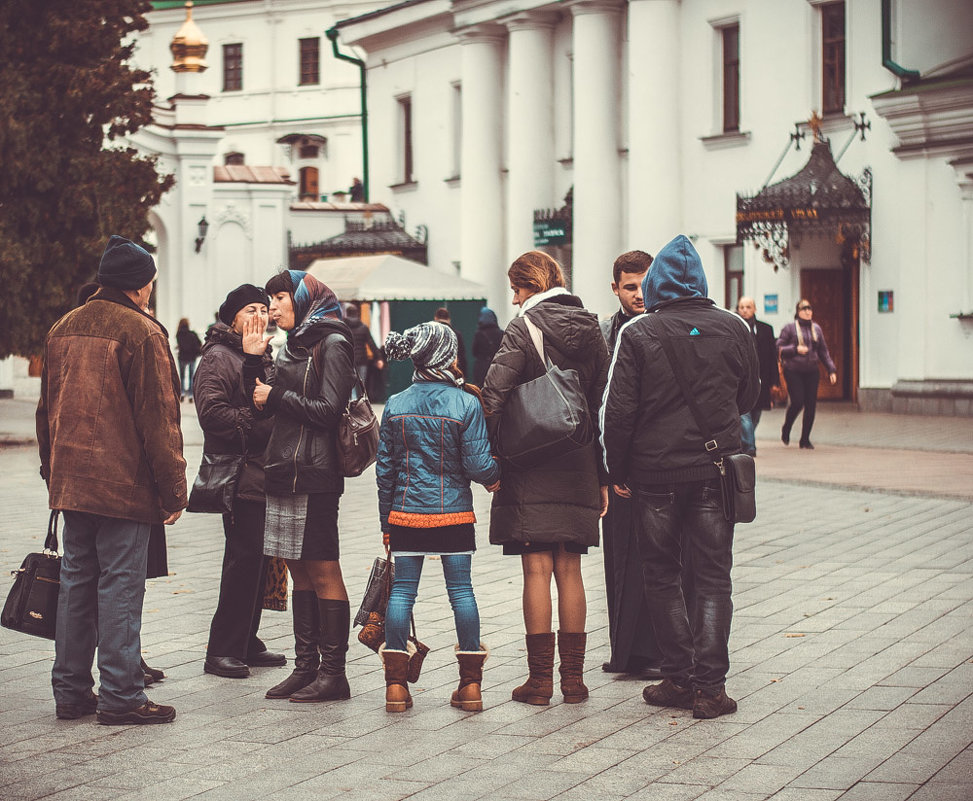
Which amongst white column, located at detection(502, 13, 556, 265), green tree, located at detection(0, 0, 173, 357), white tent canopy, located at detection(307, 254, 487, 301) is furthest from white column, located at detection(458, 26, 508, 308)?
green tree, located at detection(0, 0, 173, 357)

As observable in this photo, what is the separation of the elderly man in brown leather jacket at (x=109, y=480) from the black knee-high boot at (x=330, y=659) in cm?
63

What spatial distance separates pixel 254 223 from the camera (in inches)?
1539

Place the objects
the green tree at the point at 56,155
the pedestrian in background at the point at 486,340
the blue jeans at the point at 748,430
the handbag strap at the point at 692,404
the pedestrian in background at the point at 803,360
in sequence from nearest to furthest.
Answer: the handbag strap at the point at 692,404 → the blue jeans at the point at 748,430 → the pedestrian in background at the point at 803,360 → the green tree at the point at 56,155 → the pedestrian in background at the point at 486,340

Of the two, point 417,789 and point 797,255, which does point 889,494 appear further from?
point 797,255

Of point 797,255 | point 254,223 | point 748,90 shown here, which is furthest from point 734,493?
point 254,223

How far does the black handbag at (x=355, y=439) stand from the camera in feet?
22.7

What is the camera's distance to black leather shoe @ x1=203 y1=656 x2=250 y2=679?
7406mm

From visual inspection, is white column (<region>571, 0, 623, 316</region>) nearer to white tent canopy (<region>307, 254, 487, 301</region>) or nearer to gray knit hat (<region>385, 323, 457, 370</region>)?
white tent canopy (<region>307, 254, 487, 301</region>)

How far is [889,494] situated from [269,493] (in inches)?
351

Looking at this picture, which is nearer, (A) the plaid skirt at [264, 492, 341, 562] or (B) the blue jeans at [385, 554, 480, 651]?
(B) the blue jeans at [385, 554, 480, 651]

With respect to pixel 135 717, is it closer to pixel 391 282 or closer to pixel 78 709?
pixel 78 709

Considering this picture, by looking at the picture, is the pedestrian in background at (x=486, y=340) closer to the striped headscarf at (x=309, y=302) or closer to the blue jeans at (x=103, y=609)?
the striped headscarf at (x=309, y=302)

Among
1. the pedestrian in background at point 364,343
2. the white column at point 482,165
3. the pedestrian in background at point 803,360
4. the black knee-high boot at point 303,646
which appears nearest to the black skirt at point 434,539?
the black knee-high boot at point 303,646

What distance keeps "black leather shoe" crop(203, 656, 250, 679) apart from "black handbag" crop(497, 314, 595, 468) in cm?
165
